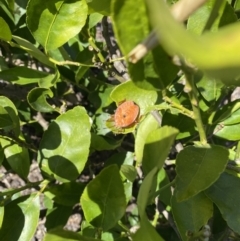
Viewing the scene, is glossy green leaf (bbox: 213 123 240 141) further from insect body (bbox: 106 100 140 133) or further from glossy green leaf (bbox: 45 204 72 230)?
glossy green leaf (bbox: 45 204 72 230)

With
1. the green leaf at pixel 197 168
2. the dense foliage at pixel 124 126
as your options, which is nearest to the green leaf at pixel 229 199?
the dense foliage at pixel 124 126

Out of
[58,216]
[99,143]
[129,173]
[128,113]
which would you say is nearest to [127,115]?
[128,113]

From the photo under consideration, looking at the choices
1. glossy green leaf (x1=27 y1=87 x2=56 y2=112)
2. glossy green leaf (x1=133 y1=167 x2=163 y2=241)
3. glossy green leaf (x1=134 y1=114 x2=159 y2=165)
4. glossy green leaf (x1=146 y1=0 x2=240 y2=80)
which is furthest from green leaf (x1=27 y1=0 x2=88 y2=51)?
glossy green leaf (x1=146 y1=0 x2=240 y2=80)

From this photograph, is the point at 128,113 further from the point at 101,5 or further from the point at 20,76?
the point at 20,76

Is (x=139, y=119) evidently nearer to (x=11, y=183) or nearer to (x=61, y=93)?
(x=61, y=93)

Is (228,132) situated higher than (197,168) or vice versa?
(197,168)

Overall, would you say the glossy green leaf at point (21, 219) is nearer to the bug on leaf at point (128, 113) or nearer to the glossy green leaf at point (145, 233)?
the bug on leaf at point (128, 113)
